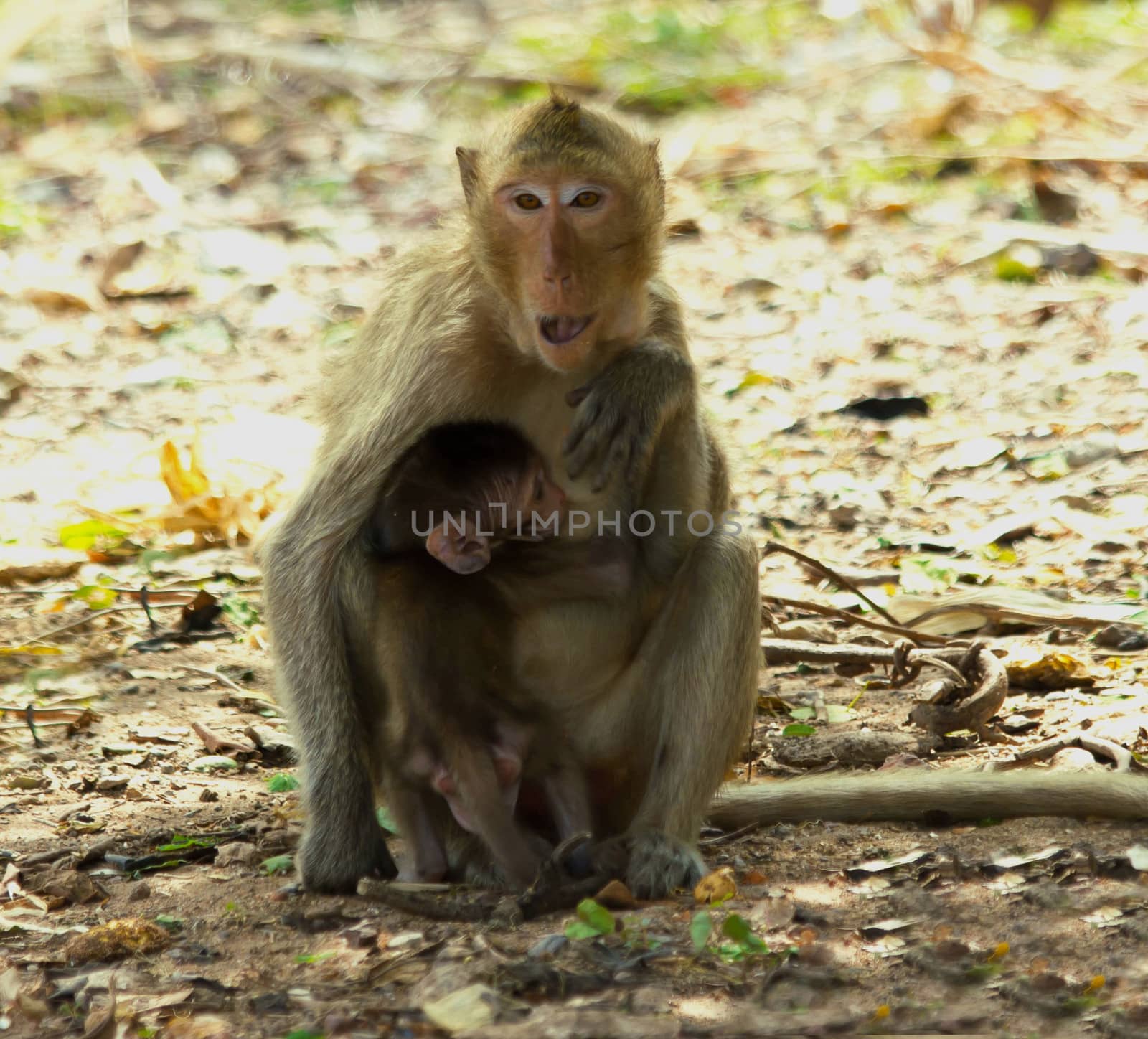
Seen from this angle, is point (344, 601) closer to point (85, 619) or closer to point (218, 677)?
point (218, 677)

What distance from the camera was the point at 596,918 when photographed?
334cm

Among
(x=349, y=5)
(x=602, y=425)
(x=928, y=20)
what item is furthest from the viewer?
(x=349, y=5)

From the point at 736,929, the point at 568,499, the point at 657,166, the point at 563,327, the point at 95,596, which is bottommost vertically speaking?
the point at 736,929

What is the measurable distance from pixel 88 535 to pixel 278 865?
2.78 m

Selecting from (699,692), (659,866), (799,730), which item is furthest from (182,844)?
(799,730)

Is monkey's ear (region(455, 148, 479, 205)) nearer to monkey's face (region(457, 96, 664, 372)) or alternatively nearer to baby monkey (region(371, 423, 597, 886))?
monkey's face (region(457, 96, 664, 372))

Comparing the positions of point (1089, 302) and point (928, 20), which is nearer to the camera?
point (1089, 302)

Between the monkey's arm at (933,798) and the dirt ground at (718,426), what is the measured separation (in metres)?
0.07

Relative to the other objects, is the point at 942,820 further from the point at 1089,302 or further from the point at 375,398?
the point at 1089,302

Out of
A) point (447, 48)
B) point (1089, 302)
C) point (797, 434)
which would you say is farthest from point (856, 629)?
point (447, 48)

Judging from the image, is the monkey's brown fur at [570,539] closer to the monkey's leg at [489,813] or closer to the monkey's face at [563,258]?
the monkey's face at [563,258]

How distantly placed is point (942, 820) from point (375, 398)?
1.77 meters

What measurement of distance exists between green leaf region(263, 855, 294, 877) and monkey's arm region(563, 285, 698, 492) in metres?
1.20

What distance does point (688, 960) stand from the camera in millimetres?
3172
